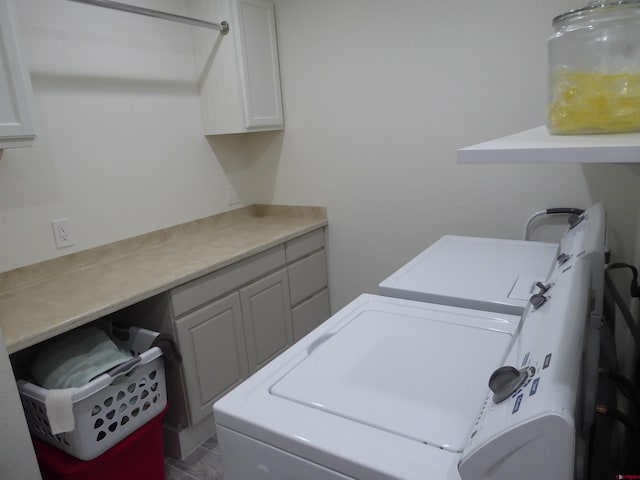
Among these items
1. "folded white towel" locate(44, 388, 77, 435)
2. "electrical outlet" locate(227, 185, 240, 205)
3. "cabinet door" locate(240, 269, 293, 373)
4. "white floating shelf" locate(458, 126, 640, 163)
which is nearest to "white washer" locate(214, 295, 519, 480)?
"white floating shelf" locate(458, 126, 640, 163)

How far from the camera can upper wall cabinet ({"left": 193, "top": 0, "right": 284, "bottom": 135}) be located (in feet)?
8.19

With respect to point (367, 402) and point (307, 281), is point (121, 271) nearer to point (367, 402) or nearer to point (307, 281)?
point (307, 281)

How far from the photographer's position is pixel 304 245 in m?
2.73

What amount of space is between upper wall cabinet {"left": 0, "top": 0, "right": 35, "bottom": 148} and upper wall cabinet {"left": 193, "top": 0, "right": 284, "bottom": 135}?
1143 mm

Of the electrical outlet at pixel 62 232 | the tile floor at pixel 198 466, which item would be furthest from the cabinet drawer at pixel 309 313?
the electrical outlet at pixel 62 232

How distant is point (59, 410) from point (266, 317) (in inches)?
45.4

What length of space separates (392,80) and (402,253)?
0.99 meters

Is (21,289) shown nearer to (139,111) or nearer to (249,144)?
(139,111)

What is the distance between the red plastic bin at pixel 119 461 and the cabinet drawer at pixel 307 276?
1072 mm

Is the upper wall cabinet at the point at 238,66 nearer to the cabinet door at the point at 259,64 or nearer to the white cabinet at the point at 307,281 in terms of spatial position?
the cabinet door at the point at 259,64

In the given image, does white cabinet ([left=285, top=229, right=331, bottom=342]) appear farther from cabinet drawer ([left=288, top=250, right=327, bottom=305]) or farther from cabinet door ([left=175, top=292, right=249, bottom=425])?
cabinet door ([left=175, top=292, right=249, bottom=425])

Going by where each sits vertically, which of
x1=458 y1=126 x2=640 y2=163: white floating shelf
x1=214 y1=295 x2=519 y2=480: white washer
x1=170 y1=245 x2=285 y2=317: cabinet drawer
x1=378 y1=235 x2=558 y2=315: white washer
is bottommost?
x1=170 y1=245 x2=285 y2=317: cabinet drawer

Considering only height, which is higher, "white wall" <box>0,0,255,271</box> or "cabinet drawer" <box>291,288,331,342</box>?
"white wall" <box>0,0,255,271</box>

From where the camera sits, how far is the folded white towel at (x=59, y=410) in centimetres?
146
